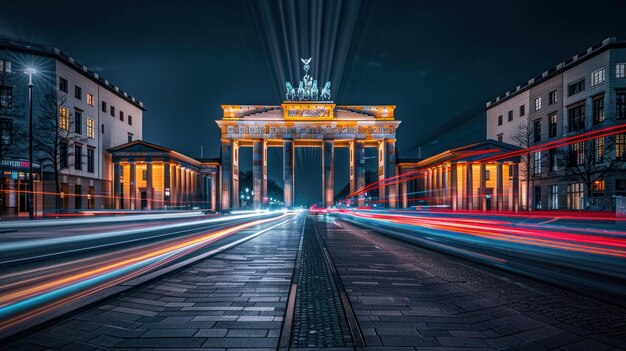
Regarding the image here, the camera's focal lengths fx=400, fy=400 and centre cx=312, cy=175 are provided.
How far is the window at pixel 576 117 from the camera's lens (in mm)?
47050

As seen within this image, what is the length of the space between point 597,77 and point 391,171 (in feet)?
122

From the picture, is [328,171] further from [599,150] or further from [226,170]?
[599,150]

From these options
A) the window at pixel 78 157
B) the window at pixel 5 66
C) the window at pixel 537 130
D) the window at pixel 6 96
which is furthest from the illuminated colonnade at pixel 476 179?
the window at pixel 5 66

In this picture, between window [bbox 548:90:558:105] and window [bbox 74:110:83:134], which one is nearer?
window [bbox 74:110:83:134]

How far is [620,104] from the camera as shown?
141ft

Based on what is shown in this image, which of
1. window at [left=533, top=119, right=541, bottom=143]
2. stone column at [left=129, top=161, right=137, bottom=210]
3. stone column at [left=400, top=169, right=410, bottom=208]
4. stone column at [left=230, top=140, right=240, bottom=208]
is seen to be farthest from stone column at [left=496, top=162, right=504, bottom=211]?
stone column at [left=129, top=161, right=137, bottom=210]

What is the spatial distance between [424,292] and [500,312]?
135 centimetres

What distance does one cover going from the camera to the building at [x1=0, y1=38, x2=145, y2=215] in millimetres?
41062

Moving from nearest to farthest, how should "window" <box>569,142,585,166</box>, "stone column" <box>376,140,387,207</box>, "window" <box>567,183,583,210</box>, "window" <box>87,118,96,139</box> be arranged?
1. "window" <box>569,142,585,166</box>
2. "window" <box>567,183,583,210</box>
3. "window" <box>87,118,96,139</box>
4. "stone column" <box>376,140,387,207</box>

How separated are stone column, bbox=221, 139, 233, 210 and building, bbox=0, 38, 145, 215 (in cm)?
2227

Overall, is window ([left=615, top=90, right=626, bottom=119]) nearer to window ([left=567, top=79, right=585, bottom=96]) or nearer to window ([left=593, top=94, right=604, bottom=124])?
window ([left=593, top=94, right=604, bottom=124])

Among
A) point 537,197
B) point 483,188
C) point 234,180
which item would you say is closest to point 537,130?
point 537,197

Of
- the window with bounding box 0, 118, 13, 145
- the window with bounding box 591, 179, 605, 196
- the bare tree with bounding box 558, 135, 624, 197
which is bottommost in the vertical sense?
the window with bounding box 591, 179, 605, 196

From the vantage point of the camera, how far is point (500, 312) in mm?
5125
